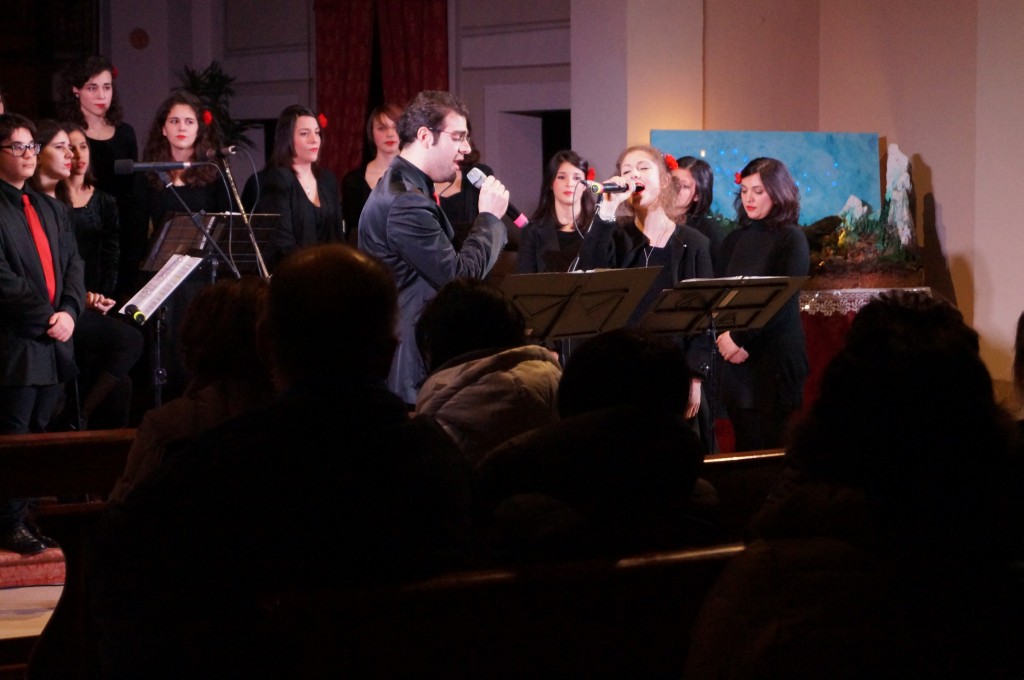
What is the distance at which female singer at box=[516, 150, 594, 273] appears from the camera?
5.21 metres

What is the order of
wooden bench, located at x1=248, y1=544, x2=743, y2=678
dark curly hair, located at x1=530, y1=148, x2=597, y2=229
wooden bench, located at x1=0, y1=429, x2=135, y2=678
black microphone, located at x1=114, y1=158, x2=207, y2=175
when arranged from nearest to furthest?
1. wooden bench, located at x1=248, y1=544, x2=743, y2=678
2. wooden bench, located at x1=0, y1=429, x2=135, y2=678
3. black microphone, located at x1=114, y1=158, x2=207, y2=175
4. dark curly hair, located at x1=530, y1=148, x2=597, y2=229

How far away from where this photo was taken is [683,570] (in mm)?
1812

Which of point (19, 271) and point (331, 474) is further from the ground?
point (19, 271)

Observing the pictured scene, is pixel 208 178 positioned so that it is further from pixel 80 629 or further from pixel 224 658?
pixel 224 658

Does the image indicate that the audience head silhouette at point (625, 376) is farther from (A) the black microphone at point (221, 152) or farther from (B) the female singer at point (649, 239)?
(A) the black microphone at point (221, 152)

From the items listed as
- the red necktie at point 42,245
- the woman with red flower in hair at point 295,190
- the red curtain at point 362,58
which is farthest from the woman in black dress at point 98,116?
the red curtain at point 362,58

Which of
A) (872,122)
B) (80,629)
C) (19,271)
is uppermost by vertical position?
(872,122)

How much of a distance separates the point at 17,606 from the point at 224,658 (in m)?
2.53

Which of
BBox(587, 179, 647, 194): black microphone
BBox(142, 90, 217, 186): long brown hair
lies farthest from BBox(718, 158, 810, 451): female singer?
BBox(142, 90, 217, 186): long brown hair

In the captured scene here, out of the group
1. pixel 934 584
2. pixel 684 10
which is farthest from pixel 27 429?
pixel 684 10

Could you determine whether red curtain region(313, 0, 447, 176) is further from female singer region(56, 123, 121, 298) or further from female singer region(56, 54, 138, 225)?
female singer region(56, 123, 121, 298)

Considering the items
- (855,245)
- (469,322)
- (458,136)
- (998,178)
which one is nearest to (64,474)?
(469,322)

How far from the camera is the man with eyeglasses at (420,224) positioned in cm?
338

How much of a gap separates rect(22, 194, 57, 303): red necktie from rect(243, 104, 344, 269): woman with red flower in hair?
1139 mm
